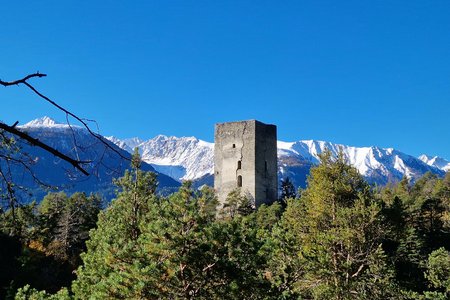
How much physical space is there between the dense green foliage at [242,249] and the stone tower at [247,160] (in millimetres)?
22868

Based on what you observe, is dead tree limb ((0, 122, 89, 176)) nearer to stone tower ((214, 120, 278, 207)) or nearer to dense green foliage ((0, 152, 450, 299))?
dense green foliage ((0, 152, 450, 299))

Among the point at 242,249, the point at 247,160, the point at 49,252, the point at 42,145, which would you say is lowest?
the point at 42,145

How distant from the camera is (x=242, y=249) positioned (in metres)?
12.0

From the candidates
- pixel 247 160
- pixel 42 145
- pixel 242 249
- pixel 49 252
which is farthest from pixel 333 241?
pixel 247 160

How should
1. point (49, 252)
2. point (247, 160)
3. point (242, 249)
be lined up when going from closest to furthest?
point (242, 249) → point (49, 252) → point (247, 160)

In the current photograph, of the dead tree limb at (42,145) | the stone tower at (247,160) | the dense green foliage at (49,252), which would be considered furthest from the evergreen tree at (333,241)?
the stone tower at (247,160)

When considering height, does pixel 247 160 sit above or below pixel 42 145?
above

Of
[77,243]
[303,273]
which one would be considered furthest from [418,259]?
[77,243]

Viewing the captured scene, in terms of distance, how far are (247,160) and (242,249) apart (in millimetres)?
39891

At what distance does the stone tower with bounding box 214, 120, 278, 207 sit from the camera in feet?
168

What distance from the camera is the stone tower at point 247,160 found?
51.3m

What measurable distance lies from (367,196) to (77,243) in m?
27.1

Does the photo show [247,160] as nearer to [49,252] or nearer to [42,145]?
[49,252]

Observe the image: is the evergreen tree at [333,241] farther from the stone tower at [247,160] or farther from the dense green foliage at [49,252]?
the stone tower at [247,160]
